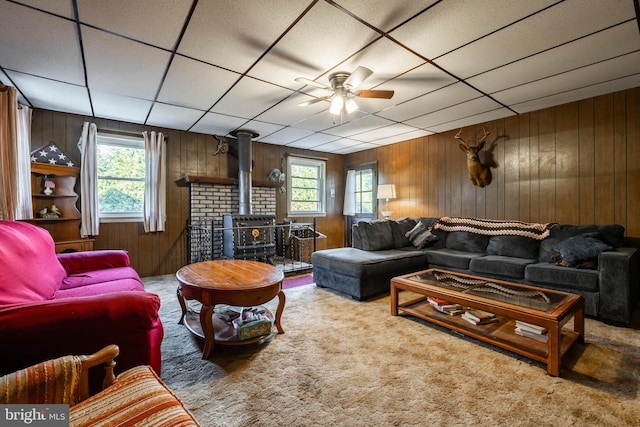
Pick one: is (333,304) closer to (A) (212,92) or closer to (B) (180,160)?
(A) (212,92)

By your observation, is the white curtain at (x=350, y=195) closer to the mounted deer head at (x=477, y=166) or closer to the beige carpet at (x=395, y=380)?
the mounted deer head at (x=477, y=166)

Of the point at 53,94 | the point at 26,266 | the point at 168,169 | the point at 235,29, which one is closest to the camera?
the point at 26,266

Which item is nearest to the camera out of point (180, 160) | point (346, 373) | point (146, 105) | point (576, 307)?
point (346, 373)

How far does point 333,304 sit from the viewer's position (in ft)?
10.5

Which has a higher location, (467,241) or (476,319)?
(467,241)

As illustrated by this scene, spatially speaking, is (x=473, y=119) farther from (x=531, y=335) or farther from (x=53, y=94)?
(x=53, y=94)

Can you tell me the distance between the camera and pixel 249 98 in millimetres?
3434

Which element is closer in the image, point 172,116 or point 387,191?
point 172,116

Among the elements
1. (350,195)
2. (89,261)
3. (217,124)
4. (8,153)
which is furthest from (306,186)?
(8,153)

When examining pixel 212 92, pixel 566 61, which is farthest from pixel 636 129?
pixel 212 92

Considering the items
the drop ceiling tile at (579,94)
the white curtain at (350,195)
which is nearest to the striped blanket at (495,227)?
the drop ceiling tile at (579,94)

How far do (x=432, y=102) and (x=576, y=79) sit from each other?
1.41m

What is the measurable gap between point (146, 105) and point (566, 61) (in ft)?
15.1

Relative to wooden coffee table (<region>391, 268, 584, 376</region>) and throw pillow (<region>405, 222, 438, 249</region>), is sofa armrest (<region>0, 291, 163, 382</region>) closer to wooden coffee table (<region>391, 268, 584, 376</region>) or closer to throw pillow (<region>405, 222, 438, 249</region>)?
wooden coffee table (<region>391, 268, 584, 376</region>)
